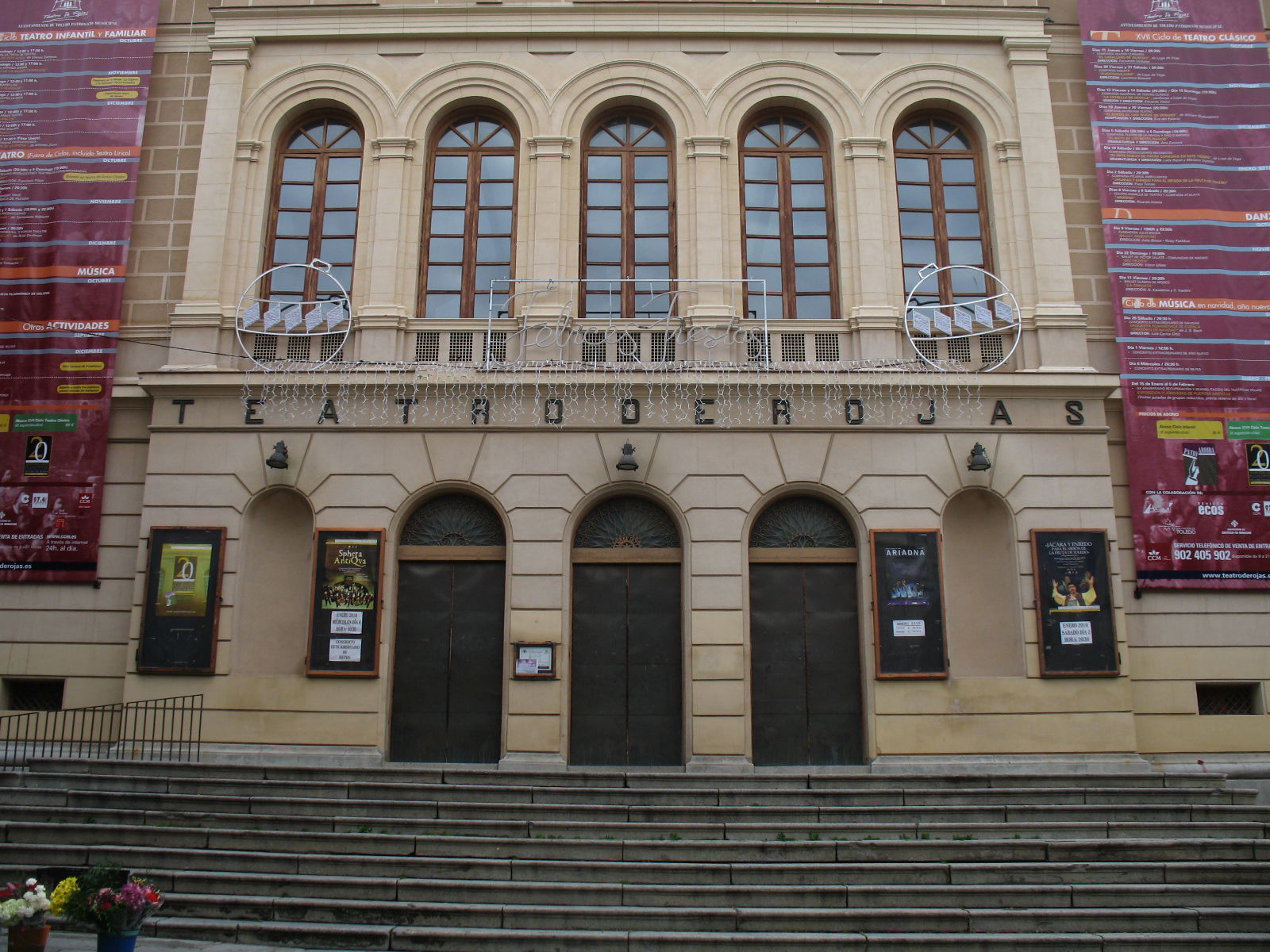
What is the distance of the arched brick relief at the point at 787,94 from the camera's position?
56.4 feet

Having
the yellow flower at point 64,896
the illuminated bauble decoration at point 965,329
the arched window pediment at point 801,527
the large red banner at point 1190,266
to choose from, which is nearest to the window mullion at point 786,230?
the illuminated bauble decoration at point 965,329

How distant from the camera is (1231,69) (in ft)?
57.0

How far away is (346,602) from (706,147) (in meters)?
9.80

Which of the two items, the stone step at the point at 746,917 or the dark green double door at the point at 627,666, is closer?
the stone step at the point at 746,917

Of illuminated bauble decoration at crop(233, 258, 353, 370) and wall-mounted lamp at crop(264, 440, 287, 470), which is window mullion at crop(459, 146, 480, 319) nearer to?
illuminated bauble decoration at crop(233, 258, 353, 370)

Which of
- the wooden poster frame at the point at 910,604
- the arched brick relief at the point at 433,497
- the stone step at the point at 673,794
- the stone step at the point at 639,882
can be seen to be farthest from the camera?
the arched brick relief at the point at 433,497

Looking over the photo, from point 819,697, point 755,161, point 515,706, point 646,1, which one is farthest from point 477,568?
point 646,1

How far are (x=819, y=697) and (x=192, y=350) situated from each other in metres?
11.7

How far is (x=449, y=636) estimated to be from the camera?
15578 mm

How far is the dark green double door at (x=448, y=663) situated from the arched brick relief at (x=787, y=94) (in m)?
8.97

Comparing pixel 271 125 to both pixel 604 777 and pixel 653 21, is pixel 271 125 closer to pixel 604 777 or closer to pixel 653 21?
pixel 653 21

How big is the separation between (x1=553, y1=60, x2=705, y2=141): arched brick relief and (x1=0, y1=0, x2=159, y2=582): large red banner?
7.65 meters

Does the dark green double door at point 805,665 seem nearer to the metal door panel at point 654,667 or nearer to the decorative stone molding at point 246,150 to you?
the metal door panel at point 654,667

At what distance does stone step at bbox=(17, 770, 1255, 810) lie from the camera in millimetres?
12234
